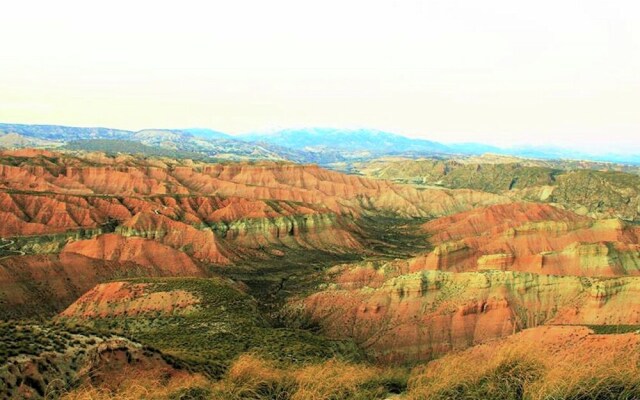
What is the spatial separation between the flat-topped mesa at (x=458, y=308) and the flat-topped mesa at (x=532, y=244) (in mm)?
15067

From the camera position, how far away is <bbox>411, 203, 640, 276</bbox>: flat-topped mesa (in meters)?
80.4

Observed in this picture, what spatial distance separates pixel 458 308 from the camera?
2345 inches

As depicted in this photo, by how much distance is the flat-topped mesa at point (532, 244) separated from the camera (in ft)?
264

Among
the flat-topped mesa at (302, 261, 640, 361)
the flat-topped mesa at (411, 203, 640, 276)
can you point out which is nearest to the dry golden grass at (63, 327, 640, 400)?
the flat-topped mesa at (302, 261, 640, 361)

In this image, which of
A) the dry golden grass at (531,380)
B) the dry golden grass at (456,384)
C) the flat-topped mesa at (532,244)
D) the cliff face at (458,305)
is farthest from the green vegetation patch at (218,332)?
the flat-topped mesa at (532,244)

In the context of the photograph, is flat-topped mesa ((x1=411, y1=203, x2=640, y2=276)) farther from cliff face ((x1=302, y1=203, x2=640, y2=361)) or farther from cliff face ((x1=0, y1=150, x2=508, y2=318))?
cliff face ((x1=0, y1=150, x2=508, y2=318))

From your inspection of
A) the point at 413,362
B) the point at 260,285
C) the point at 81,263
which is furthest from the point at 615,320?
the point at 81,263

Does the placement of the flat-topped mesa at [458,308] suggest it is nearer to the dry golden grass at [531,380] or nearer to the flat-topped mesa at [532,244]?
the flat-topped mesa at [532,244]

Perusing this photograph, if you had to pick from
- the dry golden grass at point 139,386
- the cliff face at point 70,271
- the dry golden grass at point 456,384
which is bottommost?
the cliff face at point 70,271

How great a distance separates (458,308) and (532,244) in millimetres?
55681

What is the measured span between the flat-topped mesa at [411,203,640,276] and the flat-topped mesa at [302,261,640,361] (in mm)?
15067

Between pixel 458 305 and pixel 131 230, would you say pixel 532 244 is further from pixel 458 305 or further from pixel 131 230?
pixel 131 230

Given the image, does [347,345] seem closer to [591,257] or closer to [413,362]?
[413,362]

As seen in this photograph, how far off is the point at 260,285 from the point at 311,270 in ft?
49.9
